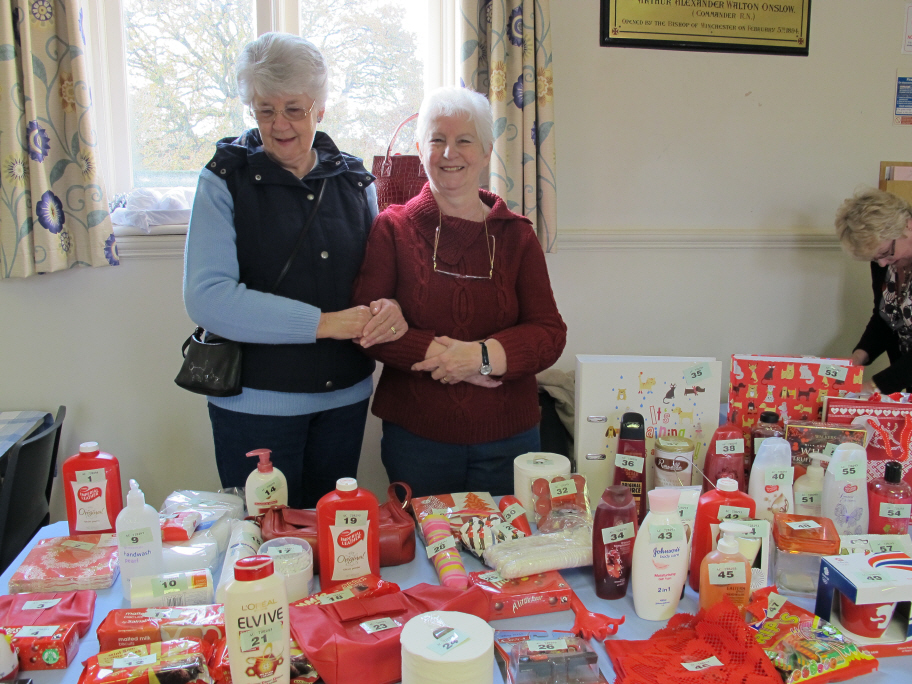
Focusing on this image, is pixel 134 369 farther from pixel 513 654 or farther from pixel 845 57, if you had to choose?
pixel 845 57

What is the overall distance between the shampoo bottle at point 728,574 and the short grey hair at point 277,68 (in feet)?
4.36

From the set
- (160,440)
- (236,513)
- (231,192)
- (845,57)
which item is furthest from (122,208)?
(845,57)

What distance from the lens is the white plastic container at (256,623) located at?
91 cm

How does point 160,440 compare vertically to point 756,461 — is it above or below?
below

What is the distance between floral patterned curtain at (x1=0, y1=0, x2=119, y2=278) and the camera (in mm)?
2234

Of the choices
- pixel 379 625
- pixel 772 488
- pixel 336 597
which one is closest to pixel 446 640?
pixel 379 625

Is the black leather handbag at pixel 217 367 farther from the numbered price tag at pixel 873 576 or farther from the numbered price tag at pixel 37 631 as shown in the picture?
the numbered price tag at pixel 873 576

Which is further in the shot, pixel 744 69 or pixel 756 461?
pixel 744 69

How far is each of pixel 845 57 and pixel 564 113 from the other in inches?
51.8

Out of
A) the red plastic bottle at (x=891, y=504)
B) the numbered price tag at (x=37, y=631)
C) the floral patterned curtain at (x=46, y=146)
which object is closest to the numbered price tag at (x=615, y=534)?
the red plastic bottle at (x=891, y=504)

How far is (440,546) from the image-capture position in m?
1.35

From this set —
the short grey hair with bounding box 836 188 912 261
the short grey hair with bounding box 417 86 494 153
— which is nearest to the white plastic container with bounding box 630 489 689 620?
the short grey hair with bounding box 417 86 494 153

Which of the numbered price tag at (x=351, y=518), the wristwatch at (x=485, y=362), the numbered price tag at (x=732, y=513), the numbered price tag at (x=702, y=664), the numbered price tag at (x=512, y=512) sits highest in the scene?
the wristwatch at (x=485, y=362)

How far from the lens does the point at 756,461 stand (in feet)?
4.87
